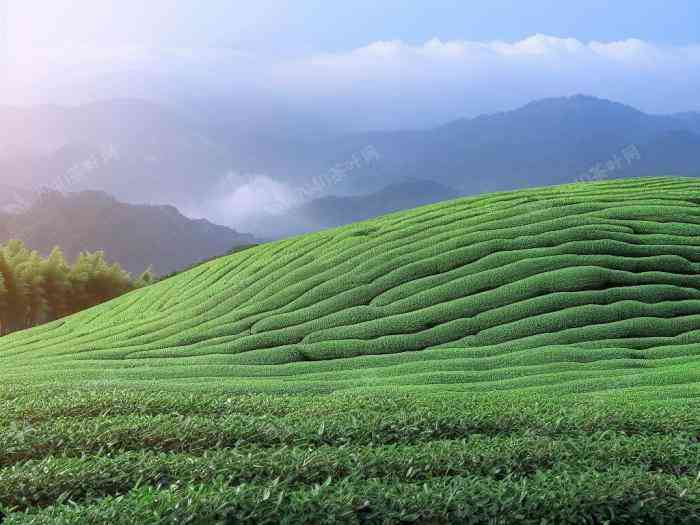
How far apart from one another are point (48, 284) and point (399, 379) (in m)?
37.8

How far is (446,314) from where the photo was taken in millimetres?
16891

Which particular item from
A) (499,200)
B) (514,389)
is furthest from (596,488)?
(499,200)

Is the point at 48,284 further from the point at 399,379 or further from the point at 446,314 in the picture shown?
the point at 399,379

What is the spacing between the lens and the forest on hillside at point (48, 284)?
4338 centimetres

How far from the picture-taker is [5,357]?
21.8 meters

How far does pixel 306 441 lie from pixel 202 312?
14.3 m

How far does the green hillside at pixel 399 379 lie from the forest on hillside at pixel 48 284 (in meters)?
18.0

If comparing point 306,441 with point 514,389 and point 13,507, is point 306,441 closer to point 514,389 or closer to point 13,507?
point 13,507

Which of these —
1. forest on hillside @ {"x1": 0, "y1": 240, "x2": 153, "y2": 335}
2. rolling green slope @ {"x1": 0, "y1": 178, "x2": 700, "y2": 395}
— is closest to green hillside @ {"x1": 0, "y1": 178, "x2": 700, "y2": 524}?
rolling green slope @ {"x1": 0, "y1": 178, "x2": 700, "y2": 395}

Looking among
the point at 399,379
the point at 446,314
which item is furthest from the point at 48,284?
the point at 399,379

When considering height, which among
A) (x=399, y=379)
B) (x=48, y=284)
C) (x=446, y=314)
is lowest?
(x=399, y=379)

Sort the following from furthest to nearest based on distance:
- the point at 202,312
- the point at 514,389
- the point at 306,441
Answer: the point at 202,312 < the point at 514,389 < the point at 306,441

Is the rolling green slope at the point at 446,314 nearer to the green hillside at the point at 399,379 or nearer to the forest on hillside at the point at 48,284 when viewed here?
the green hillside at the point at 399,379

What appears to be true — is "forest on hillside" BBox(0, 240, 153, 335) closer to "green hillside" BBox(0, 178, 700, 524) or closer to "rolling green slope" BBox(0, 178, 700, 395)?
"green hillside" BBox(0, 178, 700, 524)
